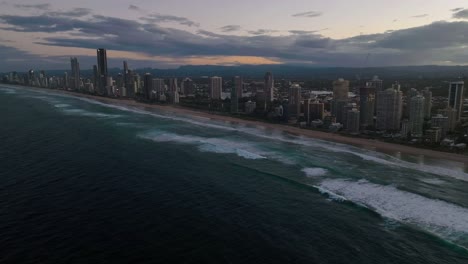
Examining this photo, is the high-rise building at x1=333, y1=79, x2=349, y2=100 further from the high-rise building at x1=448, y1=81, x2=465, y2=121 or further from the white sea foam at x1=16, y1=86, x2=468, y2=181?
the white sea foam at x1=16, y1=86, x2=468, y2=181

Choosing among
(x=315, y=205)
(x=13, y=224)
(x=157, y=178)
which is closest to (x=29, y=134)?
(x=157, y=178)

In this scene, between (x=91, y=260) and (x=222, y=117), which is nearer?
(x=91, y=260)

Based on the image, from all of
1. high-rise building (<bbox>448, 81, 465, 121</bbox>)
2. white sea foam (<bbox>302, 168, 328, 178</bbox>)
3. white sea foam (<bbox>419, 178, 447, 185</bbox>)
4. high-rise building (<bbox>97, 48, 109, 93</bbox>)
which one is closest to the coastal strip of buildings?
high-rise building (<bbox>448, 81, 465, 121</bbox>)

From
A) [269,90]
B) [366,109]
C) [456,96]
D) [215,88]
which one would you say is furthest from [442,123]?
[215,88]

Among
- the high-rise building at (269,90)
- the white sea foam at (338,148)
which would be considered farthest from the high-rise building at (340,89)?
the white sea foam at (338,148)

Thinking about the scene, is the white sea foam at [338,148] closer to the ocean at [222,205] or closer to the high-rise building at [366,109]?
the ocean at [222,205]

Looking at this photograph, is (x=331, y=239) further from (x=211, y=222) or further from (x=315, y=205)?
(x=211, y=222)

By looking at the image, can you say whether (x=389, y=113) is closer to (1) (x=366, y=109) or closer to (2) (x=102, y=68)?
(1) (x=366, y=109)
